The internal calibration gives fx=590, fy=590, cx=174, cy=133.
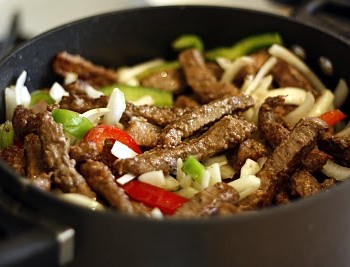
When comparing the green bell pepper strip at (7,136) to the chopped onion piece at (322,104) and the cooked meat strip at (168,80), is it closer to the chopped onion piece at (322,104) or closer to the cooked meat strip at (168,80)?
the cooked meat strip at (168,80)

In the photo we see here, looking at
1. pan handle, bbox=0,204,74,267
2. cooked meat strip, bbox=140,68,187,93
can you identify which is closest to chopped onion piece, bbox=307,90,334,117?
cooked meat strip, bbox=140,68,187,93

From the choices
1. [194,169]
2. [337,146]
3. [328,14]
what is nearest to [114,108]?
[194,169]

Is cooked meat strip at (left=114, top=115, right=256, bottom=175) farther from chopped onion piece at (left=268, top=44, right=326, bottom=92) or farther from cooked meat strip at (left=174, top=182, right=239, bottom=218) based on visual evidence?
chopped onion piece at (left=268, top=44, right=326, bottom=92)

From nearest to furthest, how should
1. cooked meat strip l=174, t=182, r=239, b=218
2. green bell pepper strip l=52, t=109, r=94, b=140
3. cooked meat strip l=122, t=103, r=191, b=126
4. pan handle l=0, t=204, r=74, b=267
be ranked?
1. pan handle l=0, t=204, r=74, b=267
2. cooked meat strip l=174, t=182, r=239, b=218
3. green bell pepper strip l=52, t=109, r=94, b=140
4. cooked meat strip l=122, t=103, r=191, b=126

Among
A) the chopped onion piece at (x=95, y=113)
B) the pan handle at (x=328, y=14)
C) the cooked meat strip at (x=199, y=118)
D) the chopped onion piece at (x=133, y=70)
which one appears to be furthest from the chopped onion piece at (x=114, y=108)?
the pan handle at (x=328, y=14)

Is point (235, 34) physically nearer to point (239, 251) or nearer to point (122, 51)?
point (122, 51)

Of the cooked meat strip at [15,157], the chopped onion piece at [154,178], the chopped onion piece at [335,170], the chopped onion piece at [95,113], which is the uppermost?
the chopped onion piece at [95,113]

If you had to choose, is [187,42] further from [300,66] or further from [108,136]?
[108,136]
